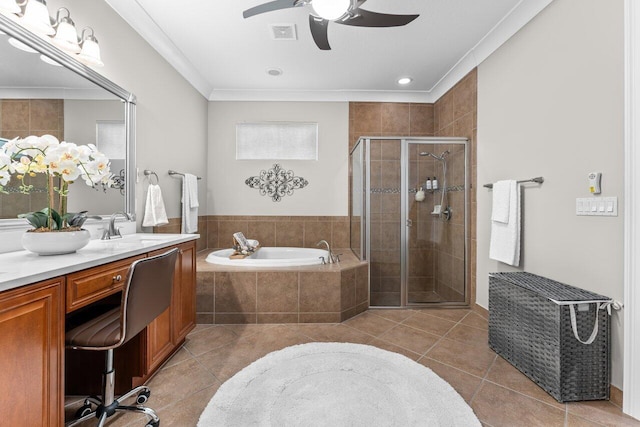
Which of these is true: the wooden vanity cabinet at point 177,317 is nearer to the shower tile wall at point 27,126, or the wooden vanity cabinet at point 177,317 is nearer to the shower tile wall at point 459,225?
the shower tile wall at point 27,126

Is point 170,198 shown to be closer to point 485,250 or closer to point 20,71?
point 20,71

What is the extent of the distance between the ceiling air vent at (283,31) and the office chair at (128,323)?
202cm

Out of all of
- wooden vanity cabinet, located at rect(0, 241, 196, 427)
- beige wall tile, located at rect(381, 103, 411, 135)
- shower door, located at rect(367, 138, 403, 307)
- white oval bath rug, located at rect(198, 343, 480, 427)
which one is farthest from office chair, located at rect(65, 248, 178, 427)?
beige wall tile, located at rect(381, 103, 411, 135)

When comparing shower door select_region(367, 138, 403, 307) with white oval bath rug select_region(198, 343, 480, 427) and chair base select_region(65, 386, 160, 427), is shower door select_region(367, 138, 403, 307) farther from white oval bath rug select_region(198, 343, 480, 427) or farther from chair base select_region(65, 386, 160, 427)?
chair base select_region(65, 386, 160, 427)

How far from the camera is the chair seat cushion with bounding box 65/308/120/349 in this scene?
1167mm

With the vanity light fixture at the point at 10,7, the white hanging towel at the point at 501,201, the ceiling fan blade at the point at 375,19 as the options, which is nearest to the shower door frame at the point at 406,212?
the white hanging towel at the point at 501,201

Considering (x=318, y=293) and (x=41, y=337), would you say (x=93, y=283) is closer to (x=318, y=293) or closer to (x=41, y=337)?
(x=41, y=337)

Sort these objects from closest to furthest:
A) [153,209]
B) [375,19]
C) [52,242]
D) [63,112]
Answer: [52,242], [63,112], [375,19], [153,209]

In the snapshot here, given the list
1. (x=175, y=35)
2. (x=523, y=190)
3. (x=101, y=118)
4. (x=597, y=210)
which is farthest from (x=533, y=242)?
(x=175, y=35)

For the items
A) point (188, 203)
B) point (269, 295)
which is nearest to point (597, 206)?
point (269, 295)

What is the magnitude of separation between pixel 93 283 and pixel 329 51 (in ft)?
8.67

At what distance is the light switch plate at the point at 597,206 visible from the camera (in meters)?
1.53

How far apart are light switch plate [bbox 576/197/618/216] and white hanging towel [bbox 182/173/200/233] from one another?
3.20 meters

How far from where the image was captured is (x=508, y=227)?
2.27m
